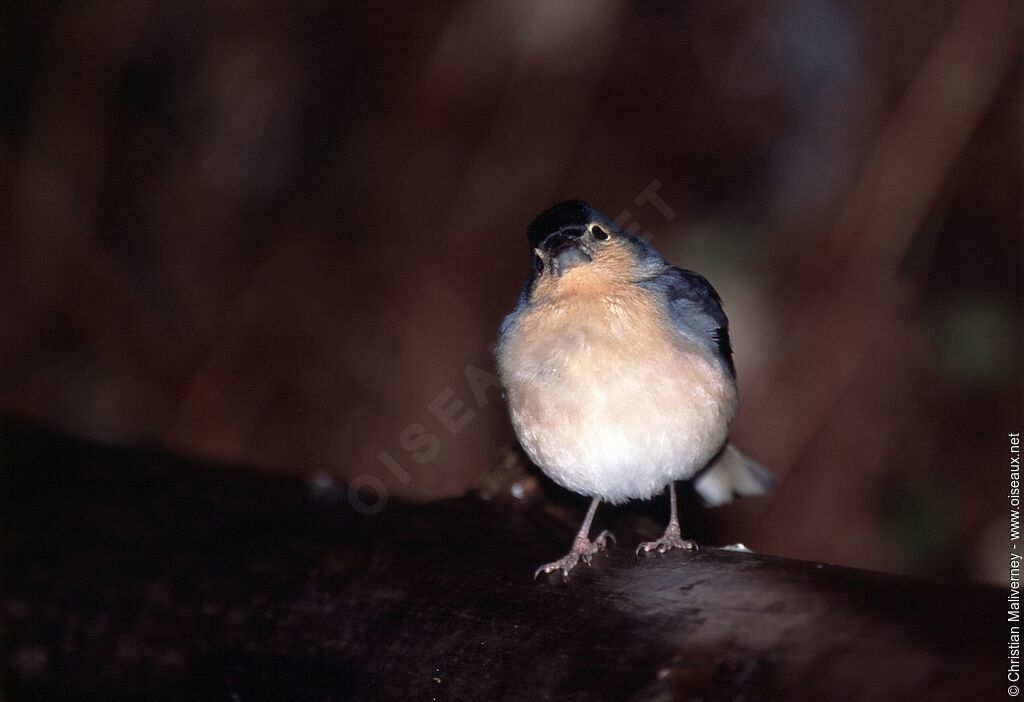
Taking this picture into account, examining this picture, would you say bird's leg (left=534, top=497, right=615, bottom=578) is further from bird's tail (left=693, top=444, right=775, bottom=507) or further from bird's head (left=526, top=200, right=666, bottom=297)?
bird's head (left=526, top=200, right=666, bottom=297)

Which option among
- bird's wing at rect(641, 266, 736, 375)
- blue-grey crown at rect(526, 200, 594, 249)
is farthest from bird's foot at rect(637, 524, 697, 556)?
blue-grey crown at rect(526, 200, 594, 249)

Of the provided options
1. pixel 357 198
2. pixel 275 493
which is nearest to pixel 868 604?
pixel 275 493

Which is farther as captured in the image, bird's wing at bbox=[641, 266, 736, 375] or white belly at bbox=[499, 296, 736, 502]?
bird's wing at bbox=[641, 266, 736, 375]

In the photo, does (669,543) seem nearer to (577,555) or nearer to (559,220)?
(577,555)

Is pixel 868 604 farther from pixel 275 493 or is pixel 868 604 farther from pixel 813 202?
pixel 813 202

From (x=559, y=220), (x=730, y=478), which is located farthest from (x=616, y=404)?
(x=730, y=478)

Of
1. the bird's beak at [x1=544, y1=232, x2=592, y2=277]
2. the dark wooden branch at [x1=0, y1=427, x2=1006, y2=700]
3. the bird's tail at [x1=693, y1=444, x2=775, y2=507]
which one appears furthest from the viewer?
the bird's tail at [x1=693, y1=444, x2=775, y2=507]
